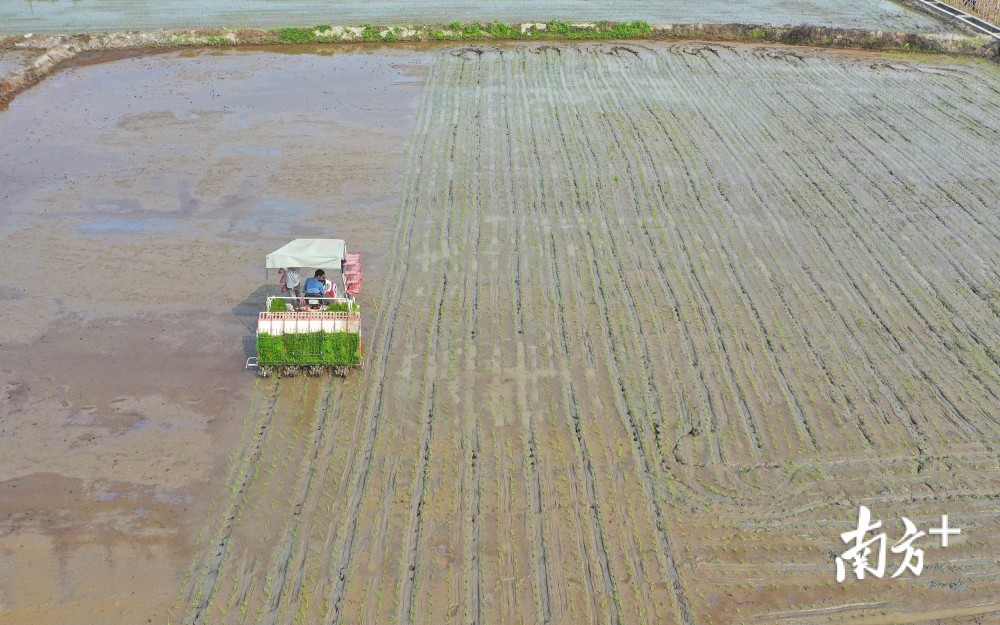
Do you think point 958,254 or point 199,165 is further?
point 199,165

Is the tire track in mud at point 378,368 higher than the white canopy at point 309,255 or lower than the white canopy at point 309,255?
lower

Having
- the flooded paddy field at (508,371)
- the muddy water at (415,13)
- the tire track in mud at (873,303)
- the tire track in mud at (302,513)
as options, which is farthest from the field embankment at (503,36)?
the tire track in mud at (302,513)

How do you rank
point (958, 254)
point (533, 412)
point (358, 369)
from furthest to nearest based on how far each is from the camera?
point (958, 254) < point (358, 369) < point (533, 412)

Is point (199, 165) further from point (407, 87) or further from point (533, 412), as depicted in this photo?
point (533, 412)

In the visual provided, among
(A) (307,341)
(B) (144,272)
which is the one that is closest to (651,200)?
(A) (307,341)

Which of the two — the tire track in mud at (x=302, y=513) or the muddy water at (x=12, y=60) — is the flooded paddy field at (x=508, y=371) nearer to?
the tire track in mud at (x=302, y=513)

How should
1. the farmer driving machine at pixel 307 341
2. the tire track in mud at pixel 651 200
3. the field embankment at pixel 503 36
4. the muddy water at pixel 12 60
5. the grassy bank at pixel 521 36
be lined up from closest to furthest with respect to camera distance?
the tire track in mud at pixel 651 200 → the farmer driving machine at pixel 307 341 → the muddy water at pixel 12 60 → the field embankment at pixel 503 36 → the grassy bank at pixel 521 36

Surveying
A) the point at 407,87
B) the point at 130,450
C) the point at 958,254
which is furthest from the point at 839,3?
the point at 130,450
